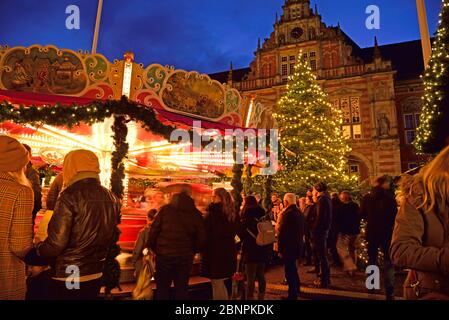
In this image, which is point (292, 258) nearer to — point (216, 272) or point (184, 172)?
point (216, 272)

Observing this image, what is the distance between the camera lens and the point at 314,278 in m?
6.56

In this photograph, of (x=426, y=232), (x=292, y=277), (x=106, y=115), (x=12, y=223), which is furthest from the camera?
(x=292, y=277)

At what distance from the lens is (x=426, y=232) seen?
1561mm

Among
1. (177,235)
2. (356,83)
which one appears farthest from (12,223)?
(356,83)

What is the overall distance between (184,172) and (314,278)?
791 cm

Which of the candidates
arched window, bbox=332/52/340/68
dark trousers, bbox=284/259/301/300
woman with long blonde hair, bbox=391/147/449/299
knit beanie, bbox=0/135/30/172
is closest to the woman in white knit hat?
knit beanie, bbox=0/135/30/172

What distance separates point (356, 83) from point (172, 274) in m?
21.3

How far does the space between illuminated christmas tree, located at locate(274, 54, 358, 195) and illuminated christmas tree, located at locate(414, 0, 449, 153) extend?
22.4 ft

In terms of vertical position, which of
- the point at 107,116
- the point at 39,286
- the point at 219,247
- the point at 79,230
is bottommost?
the point at 39,286

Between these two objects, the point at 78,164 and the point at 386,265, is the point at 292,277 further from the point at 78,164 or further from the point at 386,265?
the point at 78,164

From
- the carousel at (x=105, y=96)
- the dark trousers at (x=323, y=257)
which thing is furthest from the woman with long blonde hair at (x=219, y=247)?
the dark trousers at (x=323, y=257)

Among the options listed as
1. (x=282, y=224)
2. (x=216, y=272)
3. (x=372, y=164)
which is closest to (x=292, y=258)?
(x=282, y=224)

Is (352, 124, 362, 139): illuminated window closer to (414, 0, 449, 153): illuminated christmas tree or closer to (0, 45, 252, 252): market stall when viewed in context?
(414, 0, 449, 153): illuminated christmas tree

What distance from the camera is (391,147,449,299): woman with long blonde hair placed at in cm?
148
